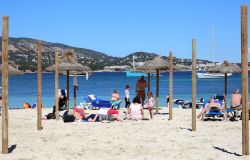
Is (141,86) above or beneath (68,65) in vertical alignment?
beneath

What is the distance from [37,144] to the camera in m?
10.3

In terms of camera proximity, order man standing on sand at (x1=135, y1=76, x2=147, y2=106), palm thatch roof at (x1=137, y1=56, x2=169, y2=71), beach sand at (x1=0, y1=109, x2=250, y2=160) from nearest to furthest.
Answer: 1. beach sand at (x1=0, y1=109, x2=250, y2=160)
2. palm thatch roof at (x1=137, y1=56, x2=169, y2=71)
3. man standing on sand at (x1=135, y1=76, x2=147, y2=106)

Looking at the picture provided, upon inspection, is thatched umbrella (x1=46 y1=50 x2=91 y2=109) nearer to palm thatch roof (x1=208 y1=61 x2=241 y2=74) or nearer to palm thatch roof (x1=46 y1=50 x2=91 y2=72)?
palm thatch roof (x1=46 y1=50 x2=91 y2=72)

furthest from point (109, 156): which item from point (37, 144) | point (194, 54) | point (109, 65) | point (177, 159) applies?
point (109, 65)

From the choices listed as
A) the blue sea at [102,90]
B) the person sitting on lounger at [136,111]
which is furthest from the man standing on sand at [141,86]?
the blue sea at [102,90]

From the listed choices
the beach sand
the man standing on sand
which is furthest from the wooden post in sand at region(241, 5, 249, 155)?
the man standing on sand

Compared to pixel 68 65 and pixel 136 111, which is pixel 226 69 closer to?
pixel 136 111

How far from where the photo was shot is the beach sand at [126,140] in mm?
9070

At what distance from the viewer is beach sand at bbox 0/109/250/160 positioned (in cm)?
907

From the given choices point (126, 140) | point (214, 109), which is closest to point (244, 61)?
point (126, 140)

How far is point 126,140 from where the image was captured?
35.7 feet

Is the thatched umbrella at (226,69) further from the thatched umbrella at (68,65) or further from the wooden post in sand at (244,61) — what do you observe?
the wooden post in sand at (244,61)

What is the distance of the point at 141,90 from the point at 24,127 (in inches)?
240

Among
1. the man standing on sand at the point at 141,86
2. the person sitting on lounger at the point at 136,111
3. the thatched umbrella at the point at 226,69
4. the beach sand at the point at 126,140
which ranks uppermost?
the thatched umbrella at the point at 226,69
